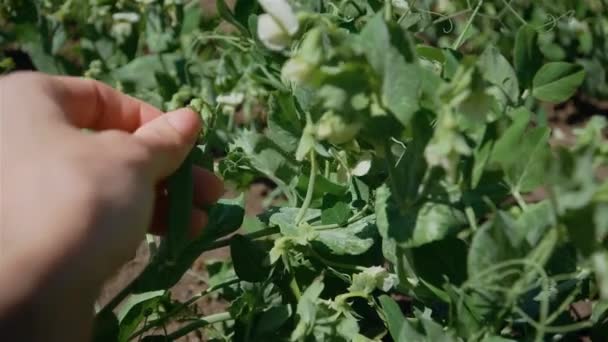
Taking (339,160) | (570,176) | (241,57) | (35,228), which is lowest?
(241,57)

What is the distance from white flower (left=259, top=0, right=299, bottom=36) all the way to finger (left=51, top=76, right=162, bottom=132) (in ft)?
0.68

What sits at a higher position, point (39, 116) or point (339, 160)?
point (39, 116)

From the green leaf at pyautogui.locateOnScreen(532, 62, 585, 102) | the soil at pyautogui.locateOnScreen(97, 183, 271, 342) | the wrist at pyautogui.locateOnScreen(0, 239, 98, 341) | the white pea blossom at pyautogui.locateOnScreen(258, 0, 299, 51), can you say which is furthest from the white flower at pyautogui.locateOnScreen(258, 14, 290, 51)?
the soil at pyautogui.locateOnScreen(97, 183, 271, 342)

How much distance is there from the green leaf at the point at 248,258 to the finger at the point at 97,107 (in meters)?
0.16

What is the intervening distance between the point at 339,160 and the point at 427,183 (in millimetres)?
255

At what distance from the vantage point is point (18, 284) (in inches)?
26.4

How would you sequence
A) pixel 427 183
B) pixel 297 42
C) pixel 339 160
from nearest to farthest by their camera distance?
pixel 427 183 < pixel 297 42 < pixel 339 160

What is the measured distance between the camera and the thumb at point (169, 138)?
2.57 feet

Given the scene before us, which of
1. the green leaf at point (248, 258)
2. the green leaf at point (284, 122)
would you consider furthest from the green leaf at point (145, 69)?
the green leaf at point (248, 258)

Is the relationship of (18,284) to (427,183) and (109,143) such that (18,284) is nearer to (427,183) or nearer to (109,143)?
(109,143)

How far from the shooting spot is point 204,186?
948 millimetres

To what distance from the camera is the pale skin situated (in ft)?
2.21

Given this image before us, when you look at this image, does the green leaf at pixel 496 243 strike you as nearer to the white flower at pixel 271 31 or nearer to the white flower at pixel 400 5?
the white flower at pixel 271 31

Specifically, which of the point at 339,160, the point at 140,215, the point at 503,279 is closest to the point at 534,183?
the point at 503,279
